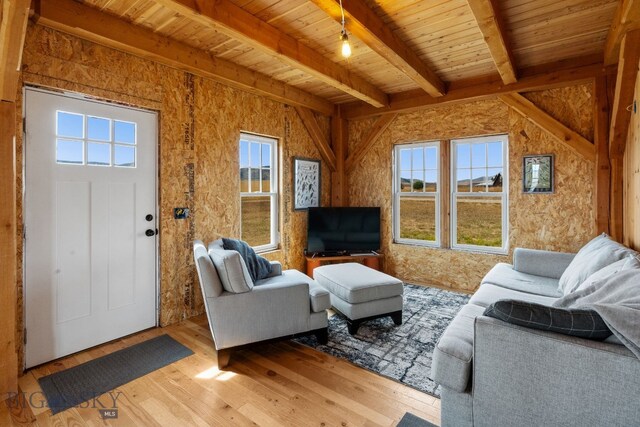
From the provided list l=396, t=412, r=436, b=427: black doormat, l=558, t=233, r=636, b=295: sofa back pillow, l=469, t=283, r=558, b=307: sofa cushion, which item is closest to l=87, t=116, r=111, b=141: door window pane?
l=396, t=412, r=436, b=427: black doormat

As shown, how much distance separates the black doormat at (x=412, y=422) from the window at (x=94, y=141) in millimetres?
3010

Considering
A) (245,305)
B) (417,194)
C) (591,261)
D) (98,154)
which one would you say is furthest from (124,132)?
(591,261)

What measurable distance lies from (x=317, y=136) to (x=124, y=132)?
273 centimetres

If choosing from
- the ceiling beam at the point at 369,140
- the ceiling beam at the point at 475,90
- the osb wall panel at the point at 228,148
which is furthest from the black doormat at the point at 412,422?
the ceiling beam at the point at 369,140

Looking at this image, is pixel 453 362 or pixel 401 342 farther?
pixel 401 342

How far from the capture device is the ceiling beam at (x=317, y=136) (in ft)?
15.9

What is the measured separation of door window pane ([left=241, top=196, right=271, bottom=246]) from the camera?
171 inches

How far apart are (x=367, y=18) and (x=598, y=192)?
3.06 m

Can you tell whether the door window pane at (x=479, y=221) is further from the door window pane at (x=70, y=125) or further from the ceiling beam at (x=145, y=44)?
the door window pane at (x=70, y=125)

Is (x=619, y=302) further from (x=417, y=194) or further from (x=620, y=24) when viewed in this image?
(x=417, y=194)

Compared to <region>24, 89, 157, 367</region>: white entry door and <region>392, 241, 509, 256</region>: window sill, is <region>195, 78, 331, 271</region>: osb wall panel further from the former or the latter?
<region>392, 241, 509, 256</region>: window sill

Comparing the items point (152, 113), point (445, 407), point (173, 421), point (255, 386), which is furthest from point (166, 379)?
point (152, 113)

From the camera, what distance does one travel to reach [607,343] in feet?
4.44

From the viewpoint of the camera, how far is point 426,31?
290 cm
